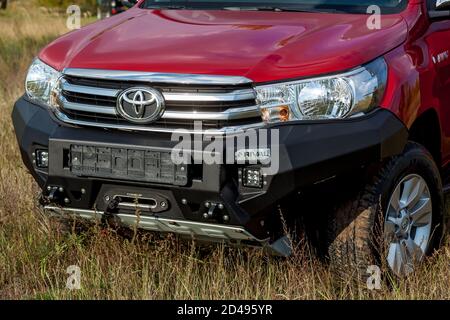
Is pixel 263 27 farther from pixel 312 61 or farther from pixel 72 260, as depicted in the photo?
pixel 72 260

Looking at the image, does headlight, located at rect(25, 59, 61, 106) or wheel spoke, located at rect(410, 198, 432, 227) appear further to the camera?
wheel spoke, located at rect(410, 198, 432, 227)

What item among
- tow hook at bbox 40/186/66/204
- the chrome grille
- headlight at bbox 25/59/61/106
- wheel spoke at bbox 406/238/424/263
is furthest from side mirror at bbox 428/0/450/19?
tow hook at bbox 40/186/66/204

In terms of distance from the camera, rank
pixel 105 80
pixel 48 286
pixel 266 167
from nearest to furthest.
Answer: pixel 266 167
pixel 105 80
pixel 48 286

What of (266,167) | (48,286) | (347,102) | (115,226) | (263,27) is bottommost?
(48,286)

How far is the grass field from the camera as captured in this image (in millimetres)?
4016

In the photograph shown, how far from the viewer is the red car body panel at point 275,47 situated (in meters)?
3.89

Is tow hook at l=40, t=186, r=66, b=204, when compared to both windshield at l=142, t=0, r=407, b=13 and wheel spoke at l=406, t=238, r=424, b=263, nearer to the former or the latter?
windshield at l=142, t=0, r=407, b=13

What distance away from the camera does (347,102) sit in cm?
388

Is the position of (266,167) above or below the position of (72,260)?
above

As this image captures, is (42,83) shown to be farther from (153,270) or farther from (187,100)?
(153,270)

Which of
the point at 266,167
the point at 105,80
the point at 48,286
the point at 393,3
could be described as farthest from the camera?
the point at 393,3

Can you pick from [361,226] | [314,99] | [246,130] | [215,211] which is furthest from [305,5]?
[215,211]

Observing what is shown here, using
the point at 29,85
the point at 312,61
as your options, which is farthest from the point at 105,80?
the point at 312,61
